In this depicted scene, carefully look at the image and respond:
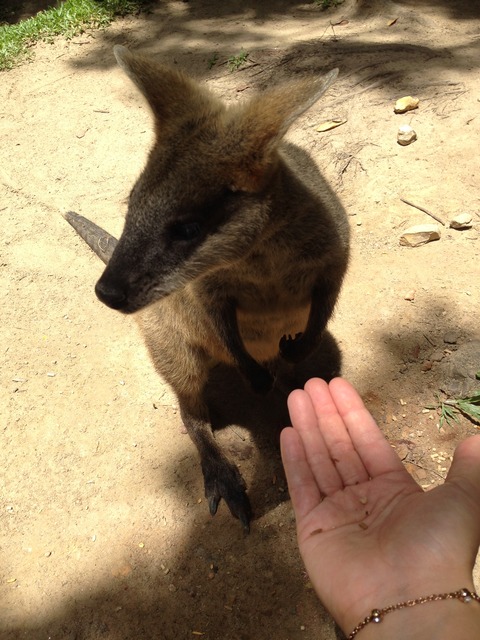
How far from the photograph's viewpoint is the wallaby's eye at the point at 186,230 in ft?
6.52

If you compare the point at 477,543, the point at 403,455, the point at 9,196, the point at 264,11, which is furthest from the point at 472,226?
the point at 264,11

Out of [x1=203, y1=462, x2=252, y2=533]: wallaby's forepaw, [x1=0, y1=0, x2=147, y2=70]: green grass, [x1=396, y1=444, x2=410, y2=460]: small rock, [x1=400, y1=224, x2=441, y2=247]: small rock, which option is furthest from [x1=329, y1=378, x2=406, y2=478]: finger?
[x1=0, y1=0, x2=147, y2=70]: green grass

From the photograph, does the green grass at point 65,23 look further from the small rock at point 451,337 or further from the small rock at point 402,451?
the small rock at point 402,451

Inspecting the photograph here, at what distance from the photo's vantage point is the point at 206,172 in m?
1.96

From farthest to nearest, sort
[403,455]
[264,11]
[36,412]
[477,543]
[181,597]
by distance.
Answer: [264,11] → [36,412] → [403,455] → [181,597] → [477,543]

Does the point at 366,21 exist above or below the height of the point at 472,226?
above

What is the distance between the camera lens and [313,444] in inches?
80.9

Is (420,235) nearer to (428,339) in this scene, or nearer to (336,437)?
(428,339)

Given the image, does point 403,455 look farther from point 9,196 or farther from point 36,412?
point 9,196

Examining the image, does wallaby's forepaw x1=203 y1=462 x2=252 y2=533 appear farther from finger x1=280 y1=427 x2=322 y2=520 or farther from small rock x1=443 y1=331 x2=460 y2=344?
small rock x1=443 y1=331 x2=460 y2=344

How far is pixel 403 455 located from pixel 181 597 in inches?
45.1

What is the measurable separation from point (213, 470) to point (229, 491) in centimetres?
15

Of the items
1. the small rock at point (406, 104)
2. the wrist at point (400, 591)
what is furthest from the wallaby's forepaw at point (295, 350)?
the small rock at point (406, 104)

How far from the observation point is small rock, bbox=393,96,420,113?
162 inches
